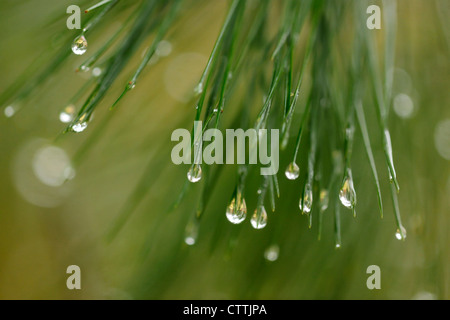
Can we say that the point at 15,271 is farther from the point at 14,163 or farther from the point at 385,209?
the point at 385,209

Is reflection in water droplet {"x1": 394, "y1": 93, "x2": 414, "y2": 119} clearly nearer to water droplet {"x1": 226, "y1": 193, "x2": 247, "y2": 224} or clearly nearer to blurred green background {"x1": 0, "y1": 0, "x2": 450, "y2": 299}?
blurred green background {"x1": 0, "y1": 0, "x2": 450, "y2": 299}

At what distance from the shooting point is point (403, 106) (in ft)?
1.43

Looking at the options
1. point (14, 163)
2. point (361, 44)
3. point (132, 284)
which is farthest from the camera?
point (14, 163)

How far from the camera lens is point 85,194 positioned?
957 mm

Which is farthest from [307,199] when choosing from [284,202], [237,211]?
[284,202]

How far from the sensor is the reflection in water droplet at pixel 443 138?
1.54 feet

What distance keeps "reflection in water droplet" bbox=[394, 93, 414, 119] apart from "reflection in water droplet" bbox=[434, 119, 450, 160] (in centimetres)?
4

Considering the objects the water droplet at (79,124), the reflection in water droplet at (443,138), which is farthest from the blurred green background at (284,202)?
the water droplet at (79,124)

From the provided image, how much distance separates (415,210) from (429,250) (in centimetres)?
6

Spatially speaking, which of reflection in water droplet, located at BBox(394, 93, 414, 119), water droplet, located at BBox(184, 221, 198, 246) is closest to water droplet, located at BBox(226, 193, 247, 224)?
water droplet, located at BBox(184, 221, 198, 246)

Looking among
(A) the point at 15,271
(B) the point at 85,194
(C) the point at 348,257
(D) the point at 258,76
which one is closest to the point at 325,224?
(C) the point at 348,257

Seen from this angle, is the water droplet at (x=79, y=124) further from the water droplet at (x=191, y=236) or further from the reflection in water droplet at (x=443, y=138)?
the reflection in water droplet at (x=443, y=138)

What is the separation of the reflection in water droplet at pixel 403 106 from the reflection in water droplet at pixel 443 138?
43mm
